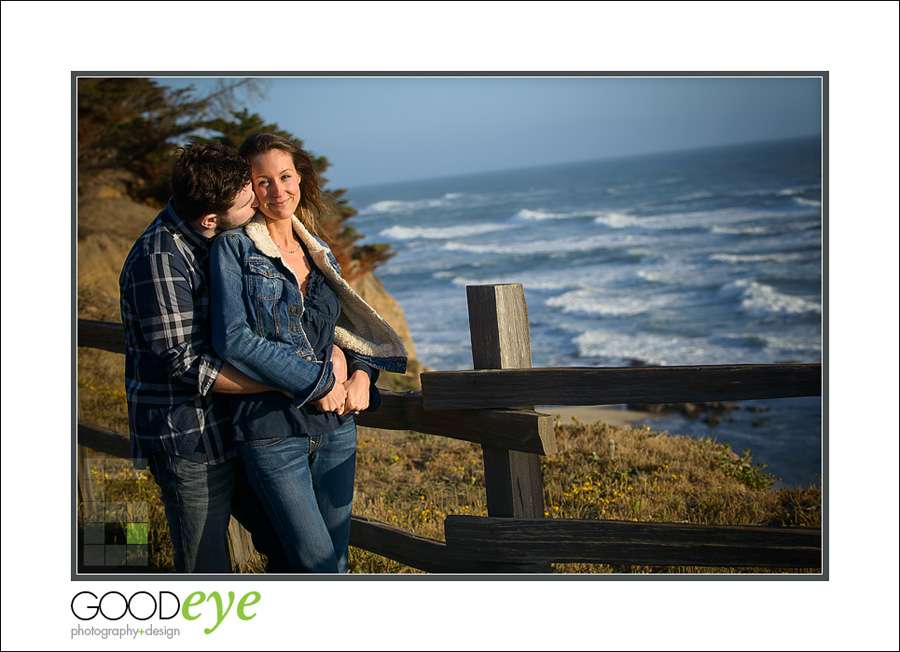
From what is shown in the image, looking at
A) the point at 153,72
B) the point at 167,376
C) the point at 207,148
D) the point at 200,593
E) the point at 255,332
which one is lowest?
the point at 200,593

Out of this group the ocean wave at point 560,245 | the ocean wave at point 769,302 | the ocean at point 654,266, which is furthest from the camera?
the ocean wave at point 560,245

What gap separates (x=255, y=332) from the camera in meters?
2.28

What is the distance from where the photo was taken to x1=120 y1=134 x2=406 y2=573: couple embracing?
86.3 inches

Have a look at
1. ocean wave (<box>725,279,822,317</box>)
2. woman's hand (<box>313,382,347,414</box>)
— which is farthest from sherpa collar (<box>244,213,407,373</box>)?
ocean wave (<box>725,279,822,317</box>)

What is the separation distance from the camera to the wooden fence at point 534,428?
2.45 meters

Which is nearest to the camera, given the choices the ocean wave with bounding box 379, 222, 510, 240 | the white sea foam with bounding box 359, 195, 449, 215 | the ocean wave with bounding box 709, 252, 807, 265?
the ocean wave with bounding box 709, 252, 807, 265

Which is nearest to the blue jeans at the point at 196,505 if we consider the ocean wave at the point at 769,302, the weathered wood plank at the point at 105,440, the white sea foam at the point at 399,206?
the weathered wood plank at the point at 105,440

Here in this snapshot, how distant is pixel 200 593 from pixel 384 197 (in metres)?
49.8

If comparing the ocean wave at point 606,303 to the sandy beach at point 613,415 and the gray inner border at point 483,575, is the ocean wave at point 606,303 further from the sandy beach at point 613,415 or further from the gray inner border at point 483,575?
the gray inner border at point 483,575

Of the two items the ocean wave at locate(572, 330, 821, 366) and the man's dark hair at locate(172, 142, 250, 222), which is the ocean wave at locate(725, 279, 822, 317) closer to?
the ocean wave at locate(572, 330, 821, 366)

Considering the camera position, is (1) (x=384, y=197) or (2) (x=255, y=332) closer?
(2) (x=255, y=332)

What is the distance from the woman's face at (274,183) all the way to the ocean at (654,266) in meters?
6.91
